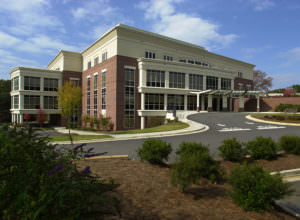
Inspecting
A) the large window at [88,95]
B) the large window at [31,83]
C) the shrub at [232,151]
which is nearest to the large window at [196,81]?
the large window at [88,95]

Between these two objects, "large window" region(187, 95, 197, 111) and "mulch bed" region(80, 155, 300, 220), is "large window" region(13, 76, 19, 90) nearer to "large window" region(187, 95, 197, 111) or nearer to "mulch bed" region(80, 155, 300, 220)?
"large window" region(187, 95, 197, 111)

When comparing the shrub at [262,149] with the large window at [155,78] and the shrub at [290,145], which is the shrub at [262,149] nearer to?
the shrub at [290,145]

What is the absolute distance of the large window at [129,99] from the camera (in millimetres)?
33094

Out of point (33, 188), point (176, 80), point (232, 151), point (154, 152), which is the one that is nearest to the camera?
point (33, 188)

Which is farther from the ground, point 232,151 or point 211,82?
point 211,82

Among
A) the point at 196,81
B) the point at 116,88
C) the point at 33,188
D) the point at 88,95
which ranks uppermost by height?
the point at 196,81

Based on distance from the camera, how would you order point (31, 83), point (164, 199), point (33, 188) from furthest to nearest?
point (31, 83), point (164, 199), point (33, 188)

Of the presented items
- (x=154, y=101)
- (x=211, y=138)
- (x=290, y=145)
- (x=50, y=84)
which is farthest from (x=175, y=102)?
(x=290, y=145)

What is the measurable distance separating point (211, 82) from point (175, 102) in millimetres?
9832

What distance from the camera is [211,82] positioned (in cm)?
4081

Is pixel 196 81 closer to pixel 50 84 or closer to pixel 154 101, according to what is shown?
pixel 154 101

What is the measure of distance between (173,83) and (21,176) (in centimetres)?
3379

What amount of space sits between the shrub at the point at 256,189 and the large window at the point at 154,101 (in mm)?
29382

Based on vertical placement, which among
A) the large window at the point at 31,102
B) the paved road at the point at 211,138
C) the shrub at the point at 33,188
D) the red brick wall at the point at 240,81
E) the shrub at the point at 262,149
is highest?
the red brick wall at the point at 240,81
